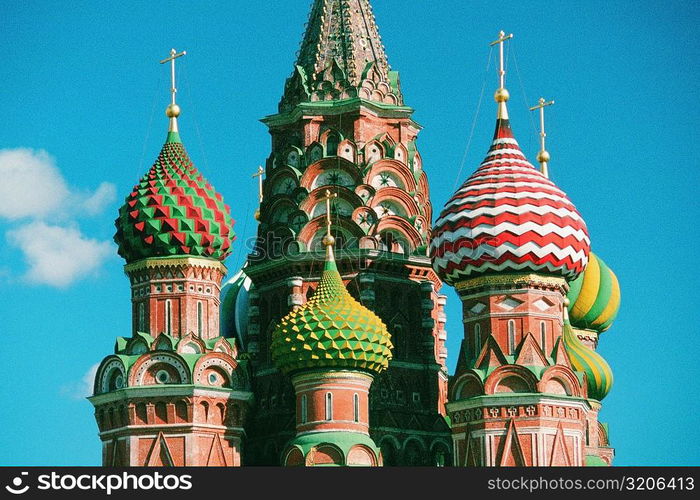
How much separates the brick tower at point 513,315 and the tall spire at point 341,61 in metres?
4.49

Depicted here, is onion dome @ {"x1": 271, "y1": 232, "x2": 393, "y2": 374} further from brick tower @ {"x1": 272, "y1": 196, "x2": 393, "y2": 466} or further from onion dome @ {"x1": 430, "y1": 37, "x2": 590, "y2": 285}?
onion dome @ {"x1": 430, "y1": 37, "x2": 590, "y2": 285}

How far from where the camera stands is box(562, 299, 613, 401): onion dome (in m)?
51.7

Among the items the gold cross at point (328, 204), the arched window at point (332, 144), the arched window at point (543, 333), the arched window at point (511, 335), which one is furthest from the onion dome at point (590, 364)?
the arched window at point (332, 144)

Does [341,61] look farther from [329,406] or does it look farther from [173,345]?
[329,406]

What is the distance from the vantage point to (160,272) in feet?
161

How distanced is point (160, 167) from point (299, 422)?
6834mm

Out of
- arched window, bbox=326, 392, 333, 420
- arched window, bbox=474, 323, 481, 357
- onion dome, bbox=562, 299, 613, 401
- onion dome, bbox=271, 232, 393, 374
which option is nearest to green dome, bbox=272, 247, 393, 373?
onion dome, bbox=271, 232, 393, 374

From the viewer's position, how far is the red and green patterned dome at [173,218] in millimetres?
48875

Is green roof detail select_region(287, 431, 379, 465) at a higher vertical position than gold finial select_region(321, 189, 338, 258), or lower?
lower

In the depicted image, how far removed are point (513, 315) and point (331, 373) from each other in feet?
13.4

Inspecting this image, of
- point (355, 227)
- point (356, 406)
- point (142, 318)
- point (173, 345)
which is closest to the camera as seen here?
point (356, 406)

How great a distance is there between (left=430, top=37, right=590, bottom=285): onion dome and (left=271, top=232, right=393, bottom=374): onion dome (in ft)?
7.53

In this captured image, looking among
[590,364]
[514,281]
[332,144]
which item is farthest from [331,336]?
[590,364]

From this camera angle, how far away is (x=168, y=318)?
48.9 m
